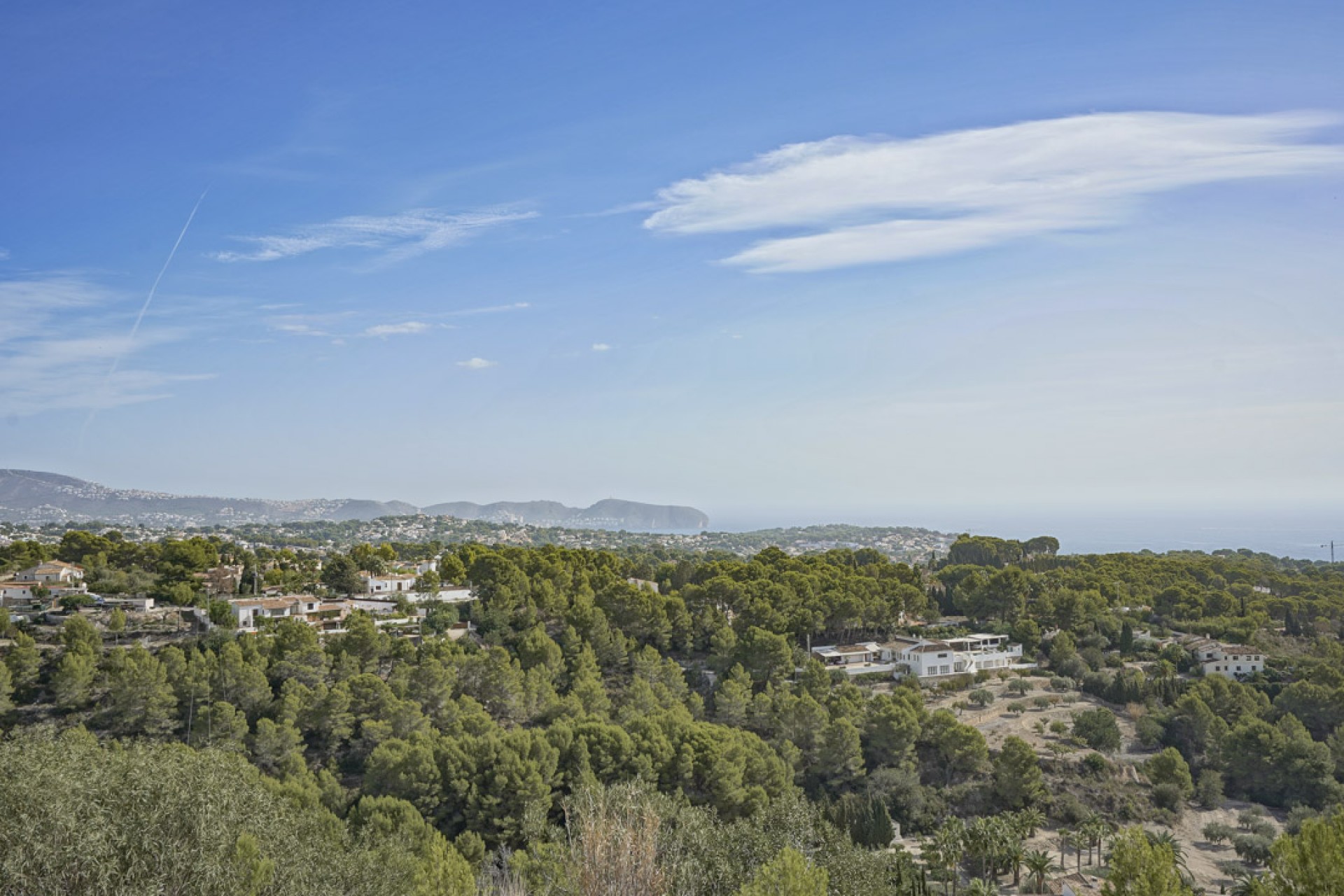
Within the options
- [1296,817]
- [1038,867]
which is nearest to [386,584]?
[1038,867]

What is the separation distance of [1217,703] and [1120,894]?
23.5 metres

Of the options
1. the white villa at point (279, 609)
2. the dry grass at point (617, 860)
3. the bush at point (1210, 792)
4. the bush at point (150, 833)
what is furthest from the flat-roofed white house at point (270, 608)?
the bush at point (1210, 792)

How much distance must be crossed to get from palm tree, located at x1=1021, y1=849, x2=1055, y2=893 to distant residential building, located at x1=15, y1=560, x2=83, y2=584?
3674 cm

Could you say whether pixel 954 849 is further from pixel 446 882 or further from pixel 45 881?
pixel 45 881

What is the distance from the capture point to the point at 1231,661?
34.6m

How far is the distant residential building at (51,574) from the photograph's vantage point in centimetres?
3525

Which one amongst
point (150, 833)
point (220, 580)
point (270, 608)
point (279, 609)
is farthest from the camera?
point (220, 580)

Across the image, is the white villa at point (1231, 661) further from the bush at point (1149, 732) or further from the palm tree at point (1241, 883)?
the palm tree at point (1241, 883)

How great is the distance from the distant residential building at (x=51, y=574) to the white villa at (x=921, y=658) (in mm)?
31145

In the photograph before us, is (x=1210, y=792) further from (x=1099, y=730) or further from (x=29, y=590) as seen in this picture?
(x=29, y=590)

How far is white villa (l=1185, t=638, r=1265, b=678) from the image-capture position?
3444 cm

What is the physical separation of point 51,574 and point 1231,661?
4793 cm

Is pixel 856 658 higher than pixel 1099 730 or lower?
→ higher

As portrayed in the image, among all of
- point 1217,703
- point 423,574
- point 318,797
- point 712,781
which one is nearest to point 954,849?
point 712,781
